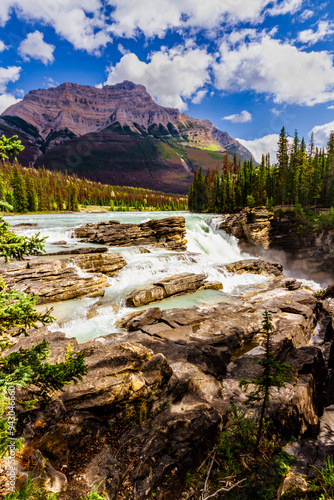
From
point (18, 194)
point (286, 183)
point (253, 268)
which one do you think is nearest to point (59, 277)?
point (253, 268)

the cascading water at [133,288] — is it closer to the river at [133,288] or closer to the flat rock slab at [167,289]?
the river at [133,288]

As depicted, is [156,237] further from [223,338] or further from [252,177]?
[252,177]

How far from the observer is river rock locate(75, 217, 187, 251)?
31.1m

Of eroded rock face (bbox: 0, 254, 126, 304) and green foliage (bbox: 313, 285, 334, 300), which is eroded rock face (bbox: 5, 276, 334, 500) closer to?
eroded rock face (bbox: 0, 254, 126, 304)

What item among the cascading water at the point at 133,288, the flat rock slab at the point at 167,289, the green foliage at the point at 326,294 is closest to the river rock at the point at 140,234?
the cascading water at the point at 133,288

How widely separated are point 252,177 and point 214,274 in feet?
170

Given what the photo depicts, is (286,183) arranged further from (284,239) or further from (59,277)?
(59,277)

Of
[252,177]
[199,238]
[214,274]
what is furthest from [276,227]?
[214,274]

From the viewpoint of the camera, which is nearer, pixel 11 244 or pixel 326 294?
pixel 11 244

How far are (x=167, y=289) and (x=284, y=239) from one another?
35.3m

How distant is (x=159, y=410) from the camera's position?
6113mm

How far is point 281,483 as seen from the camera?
171 inches

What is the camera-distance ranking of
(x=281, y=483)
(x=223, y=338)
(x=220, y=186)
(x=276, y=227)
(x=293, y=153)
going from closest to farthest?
1. (x=281, y=483)
2. (x=223, y=338)
3. (x=276, y=227)
4. (x=293, y=153)
5. (x=220, y=186)

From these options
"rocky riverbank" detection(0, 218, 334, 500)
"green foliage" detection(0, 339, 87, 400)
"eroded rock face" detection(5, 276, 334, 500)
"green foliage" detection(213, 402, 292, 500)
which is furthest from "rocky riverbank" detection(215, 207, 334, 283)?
"green foliage" detection(0, 339, 87, 400)
